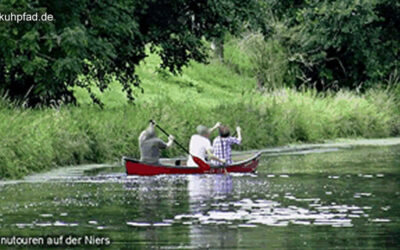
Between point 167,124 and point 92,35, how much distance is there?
11.3 feet

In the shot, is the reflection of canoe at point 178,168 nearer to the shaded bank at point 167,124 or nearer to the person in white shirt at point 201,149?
the person in white shirt at point 201,149

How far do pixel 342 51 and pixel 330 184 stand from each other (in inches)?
1340

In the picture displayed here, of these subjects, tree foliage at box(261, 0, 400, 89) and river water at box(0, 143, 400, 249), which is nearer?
river water at box(0, 143, 400, 249)

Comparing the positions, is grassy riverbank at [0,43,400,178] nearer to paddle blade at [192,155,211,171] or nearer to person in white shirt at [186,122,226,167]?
person in white shirt at [186,122,226,167]

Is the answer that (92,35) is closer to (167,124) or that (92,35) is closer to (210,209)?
(167,124)

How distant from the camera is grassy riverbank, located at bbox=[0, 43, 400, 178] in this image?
2897 centimetres

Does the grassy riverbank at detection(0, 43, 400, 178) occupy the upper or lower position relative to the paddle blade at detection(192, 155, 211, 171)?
upper

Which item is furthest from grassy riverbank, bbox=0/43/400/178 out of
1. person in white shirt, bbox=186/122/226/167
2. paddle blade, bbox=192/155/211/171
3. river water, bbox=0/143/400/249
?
paddle blade, bbox=192/155/211/171

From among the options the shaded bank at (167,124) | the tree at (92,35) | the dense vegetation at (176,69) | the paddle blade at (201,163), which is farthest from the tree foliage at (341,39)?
the paddle blade at (201,163)

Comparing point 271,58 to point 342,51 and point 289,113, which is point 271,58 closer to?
point 342,51

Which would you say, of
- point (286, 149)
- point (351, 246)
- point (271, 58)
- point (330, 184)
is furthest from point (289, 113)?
point (351, 246)

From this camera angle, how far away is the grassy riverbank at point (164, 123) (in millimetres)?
28969

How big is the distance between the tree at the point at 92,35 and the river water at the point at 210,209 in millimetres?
4315

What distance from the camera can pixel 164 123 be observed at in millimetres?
35594
